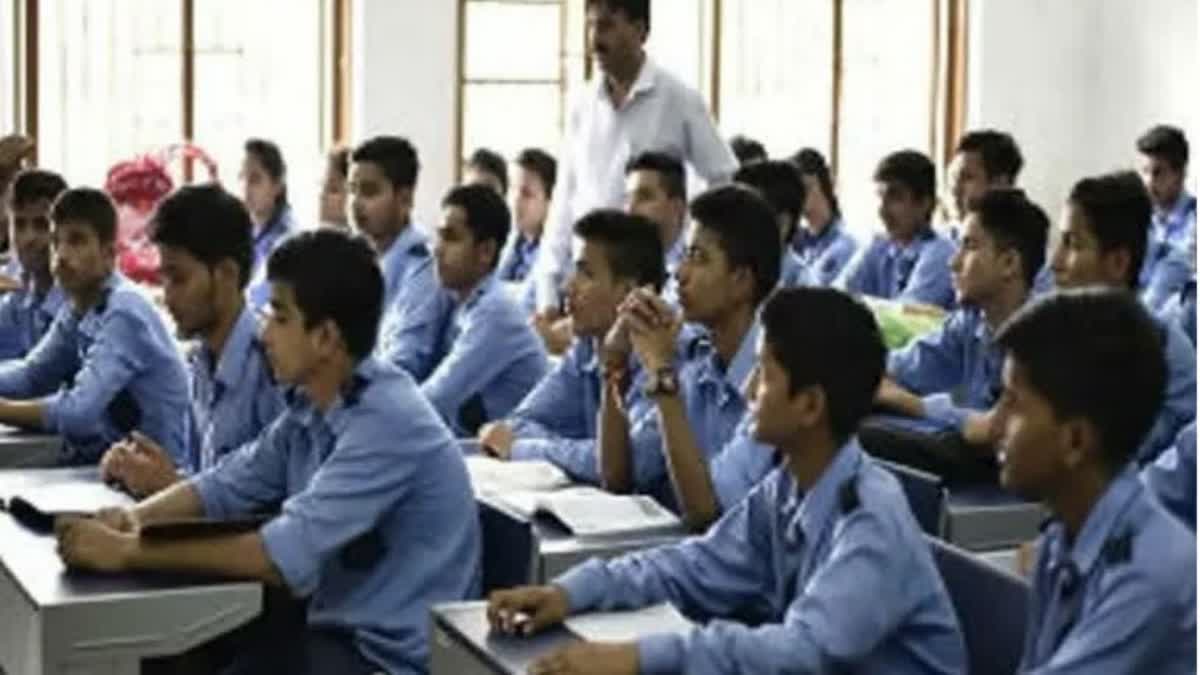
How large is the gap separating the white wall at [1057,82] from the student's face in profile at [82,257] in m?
5.89

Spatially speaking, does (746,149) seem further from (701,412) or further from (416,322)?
(701,412)

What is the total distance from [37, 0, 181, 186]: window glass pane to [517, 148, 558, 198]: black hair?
5.18ft

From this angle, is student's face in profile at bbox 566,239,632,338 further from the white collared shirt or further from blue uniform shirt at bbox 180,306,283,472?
the white collared shirt

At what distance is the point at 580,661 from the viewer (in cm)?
195

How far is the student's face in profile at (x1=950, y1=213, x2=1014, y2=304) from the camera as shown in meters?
3.99

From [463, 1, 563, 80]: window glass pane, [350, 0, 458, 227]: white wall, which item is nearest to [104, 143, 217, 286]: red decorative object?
[350, 0, 458, 227]: white wall

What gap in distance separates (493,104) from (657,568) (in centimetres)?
640

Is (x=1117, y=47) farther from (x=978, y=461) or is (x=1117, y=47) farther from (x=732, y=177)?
(x=978, y=461)

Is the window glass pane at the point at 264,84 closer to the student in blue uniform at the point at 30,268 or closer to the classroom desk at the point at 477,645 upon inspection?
the student in blue uniform at the point at 30,268

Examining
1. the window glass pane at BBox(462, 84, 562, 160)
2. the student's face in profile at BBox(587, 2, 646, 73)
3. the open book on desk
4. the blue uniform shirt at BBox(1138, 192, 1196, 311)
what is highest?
the student's face in profile at BBox(587, 2, 646, 73)

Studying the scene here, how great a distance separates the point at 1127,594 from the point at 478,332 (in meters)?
2.71

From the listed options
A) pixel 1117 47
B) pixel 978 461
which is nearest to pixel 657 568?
pixel 978 461

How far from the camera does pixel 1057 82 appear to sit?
30.5ft

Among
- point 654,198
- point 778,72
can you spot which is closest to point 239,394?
point 654,198
